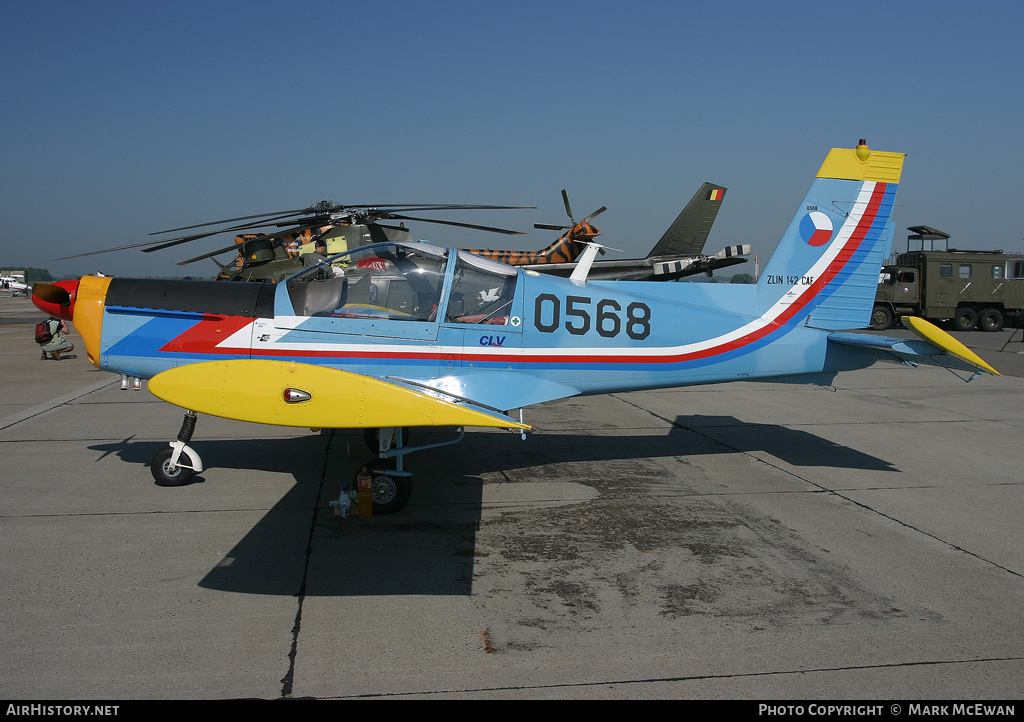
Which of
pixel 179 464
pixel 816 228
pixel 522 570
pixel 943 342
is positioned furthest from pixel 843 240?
pixel 179 464

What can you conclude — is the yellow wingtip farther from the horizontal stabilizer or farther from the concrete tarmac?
the horizontal stabilizer

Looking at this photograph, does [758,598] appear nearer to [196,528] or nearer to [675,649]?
[675,649]

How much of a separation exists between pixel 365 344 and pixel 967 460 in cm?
662

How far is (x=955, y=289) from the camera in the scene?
85.1ft

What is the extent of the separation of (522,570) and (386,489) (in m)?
1.54

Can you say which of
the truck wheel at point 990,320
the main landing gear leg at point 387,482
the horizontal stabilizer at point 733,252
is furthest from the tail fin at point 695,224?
the truck wheel at point 990,320

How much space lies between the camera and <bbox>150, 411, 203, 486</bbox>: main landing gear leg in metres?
6.29

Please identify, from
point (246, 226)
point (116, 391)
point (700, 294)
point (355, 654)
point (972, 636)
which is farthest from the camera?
point (116, 391)

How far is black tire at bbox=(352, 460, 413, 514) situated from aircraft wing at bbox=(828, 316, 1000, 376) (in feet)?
14.1

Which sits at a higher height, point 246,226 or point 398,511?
point 246,226

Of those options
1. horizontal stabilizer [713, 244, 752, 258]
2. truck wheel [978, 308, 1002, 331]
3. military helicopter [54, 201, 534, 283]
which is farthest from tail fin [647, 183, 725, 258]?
truck wheel [978, 308, 1002, 331]

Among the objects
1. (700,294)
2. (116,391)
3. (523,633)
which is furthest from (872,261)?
(116,391)

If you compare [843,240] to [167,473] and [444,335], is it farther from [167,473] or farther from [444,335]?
[167,473]

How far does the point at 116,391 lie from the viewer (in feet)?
38.7
